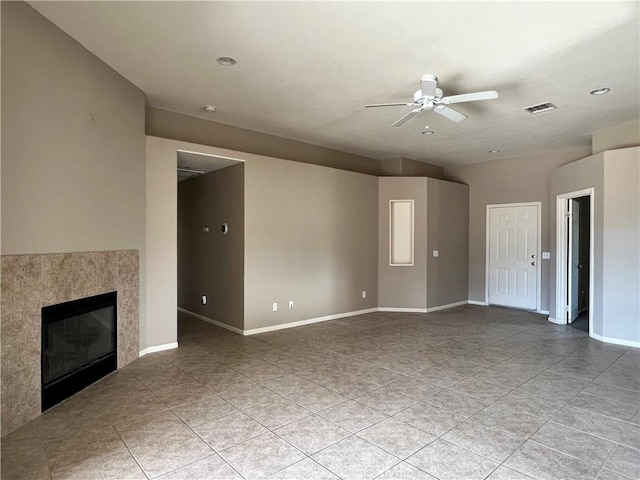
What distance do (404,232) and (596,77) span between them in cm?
414

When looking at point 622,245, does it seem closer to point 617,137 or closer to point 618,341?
point 618,341

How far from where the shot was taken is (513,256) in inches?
300

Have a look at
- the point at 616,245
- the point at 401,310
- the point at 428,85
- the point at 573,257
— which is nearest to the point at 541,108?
the point at 428,85

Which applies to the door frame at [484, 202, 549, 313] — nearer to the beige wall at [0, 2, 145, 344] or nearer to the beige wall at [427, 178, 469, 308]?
the beige wall at [427, 178, 469, 308]

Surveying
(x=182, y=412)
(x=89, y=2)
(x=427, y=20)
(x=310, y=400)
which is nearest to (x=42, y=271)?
(x=182, y=412)

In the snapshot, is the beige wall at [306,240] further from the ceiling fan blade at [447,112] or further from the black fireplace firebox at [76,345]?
the ceiling fan blade at [447,112]

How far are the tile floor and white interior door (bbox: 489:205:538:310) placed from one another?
269 cm

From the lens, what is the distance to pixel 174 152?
4652mm

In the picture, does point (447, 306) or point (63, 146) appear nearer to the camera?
point (63, 146)

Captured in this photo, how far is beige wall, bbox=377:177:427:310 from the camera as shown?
282 inches

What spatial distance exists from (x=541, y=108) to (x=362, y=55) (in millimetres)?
2820

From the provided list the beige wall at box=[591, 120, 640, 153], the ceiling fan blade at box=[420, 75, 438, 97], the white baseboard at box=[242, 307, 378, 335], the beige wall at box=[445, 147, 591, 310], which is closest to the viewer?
the ceiling fan blade at box=[420, 75, 438, 97]

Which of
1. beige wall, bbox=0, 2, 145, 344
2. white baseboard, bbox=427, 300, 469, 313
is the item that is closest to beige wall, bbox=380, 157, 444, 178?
white baseboard, bbox=427, 300, 469, 313

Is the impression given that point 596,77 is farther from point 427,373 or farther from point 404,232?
point 404,232
